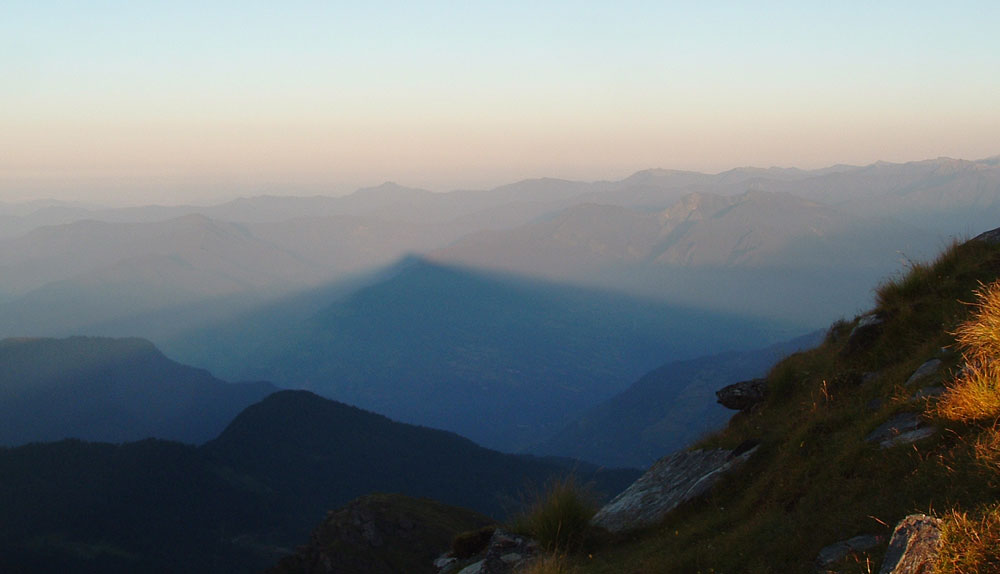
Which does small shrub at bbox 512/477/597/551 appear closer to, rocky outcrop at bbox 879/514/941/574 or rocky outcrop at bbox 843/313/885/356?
rocky outcrop at bbox 843/313/885/356

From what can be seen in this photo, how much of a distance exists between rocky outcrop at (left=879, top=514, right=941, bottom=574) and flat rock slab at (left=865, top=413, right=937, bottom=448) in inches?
126

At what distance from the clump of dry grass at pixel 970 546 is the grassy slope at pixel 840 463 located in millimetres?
427

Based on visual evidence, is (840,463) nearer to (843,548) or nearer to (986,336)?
(843,548)

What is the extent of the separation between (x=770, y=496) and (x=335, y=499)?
162859mm

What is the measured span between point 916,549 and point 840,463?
3.94 meters

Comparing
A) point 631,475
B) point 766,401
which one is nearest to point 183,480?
point 631,475

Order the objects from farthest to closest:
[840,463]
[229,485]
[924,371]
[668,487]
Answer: [229,485], [668,487], [924,371], [840,463]

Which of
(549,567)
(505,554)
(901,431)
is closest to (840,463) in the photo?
(901,431)

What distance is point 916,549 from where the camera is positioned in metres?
6.39

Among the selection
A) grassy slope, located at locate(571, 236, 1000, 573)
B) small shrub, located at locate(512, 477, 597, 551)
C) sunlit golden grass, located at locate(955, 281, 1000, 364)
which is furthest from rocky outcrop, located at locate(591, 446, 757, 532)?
sunlit golden grass, located at locate(955, 281, 1000, 364)

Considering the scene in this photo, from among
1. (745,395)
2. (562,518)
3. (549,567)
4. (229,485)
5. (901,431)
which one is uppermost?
(901,431)

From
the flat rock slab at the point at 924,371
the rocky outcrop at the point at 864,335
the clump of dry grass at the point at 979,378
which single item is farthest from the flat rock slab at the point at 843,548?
the rocky outcrop at the point at 864,335

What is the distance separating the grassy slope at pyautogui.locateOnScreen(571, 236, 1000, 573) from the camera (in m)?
8.41

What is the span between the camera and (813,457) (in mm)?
10906
